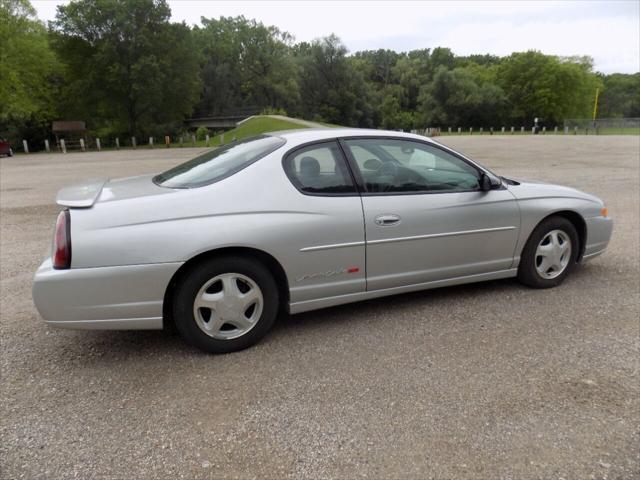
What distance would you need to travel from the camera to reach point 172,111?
42375 millimetres

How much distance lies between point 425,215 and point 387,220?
0.35m

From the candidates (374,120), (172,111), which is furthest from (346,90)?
(172,111)

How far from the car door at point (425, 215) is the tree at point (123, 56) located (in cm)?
3912

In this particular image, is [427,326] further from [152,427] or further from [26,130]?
[26,130]

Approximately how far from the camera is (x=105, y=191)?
329 cm

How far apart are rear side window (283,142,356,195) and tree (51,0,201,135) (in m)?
39.1

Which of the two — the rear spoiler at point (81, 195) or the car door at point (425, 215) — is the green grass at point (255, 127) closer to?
the car door at point (425, 215)

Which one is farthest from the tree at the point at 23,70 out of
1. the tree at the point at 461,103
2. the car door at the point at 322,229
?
the tree at the point at 461,103

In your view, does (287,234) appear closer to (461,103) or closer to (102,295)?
(102,295)

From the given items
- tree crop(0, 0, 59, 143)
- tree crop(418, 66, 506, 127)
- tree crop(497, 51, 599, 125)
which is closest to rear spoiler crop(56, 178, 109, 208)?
tree crop(0, 0, 59, 143)

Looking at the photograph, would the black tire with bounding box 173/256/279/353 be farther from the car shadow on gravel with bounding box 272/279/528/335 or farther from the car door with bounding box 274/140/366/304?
the car shadow on gravel with bounding box 272/279/528/335

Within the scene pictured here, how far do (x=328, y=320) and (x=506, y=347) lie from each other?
134 cm

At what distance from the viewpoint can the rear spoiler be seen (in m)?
2.91

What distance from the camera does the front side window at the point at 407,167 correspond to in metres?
3.54
